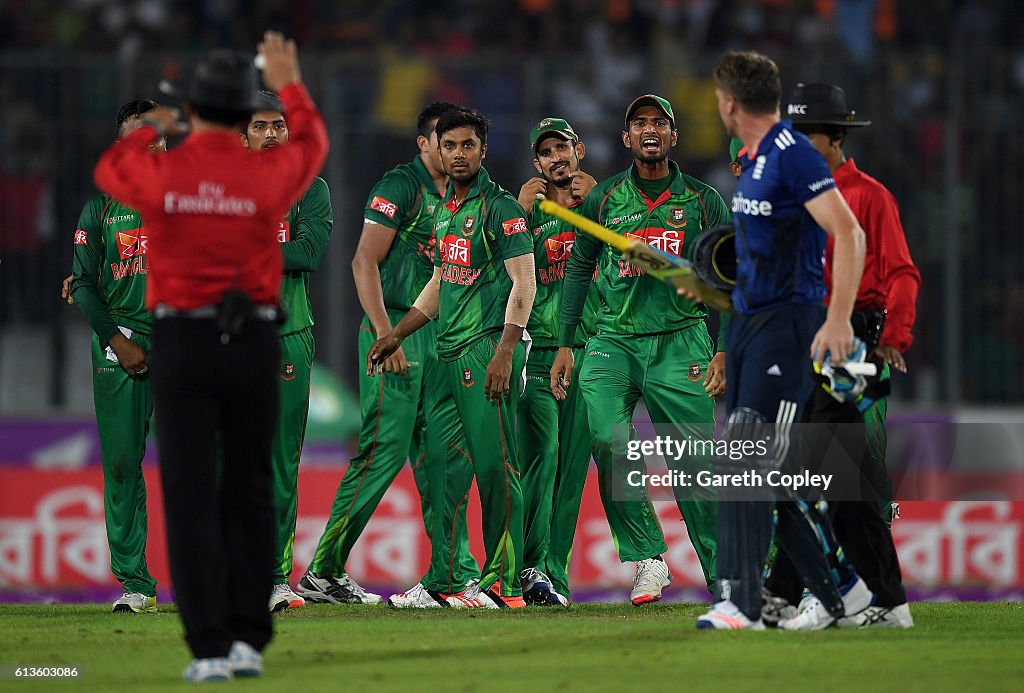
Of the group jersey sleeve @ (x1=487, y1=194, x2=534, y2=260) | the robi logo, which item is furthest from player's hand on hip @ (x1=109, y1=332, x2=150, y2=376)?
the robi logo

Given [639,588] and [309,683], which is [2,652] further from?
[639,588]

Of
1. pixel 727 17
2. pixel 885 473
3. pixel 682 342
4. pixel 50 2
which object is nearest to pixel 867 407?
pixel 885 473

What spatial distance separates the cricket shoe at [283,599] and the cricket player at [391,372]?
13.7 inches

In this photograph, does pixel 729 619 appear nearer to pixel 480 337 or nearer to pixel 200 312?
pixel 480 337

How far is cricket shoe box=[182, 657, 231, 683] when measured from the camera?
588 centimetres

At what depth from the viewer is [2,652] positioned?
693cm

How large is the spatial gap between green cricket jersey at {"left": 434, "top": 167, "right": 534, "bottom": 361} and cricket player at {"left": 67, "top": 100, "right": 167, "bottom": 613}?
60.6 inches

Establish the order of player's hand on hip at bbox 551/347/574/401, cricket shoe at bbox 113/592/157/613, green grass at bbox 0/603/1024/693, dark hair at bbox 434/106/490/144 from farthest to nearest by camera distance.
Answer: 1. player's hand on hip at bbox 551/347/574/401
2. dark hair at bbox 434/106/490/144
3. cricket shoe at bbox 113/592/157/613
4. green grass at bbox 0/603/1024/693

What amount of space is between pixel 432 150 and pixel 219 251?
375cm

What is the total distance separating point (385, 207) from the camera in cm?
948

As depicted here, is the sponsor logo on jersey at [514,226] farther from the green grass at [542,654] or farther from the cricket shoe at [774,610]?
the cricket shoe at [774,610]

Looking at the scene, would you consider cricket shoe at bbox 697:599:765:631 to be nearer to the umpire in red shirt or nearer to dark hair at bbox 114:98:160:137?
the umpire in red shirt

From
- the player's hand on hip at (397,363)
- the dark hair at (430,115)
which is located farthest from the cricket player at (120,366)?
the dark hair at (430,115)

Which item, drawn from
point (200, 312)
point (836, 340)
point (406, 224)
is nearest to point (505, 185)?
point (406, 224)
